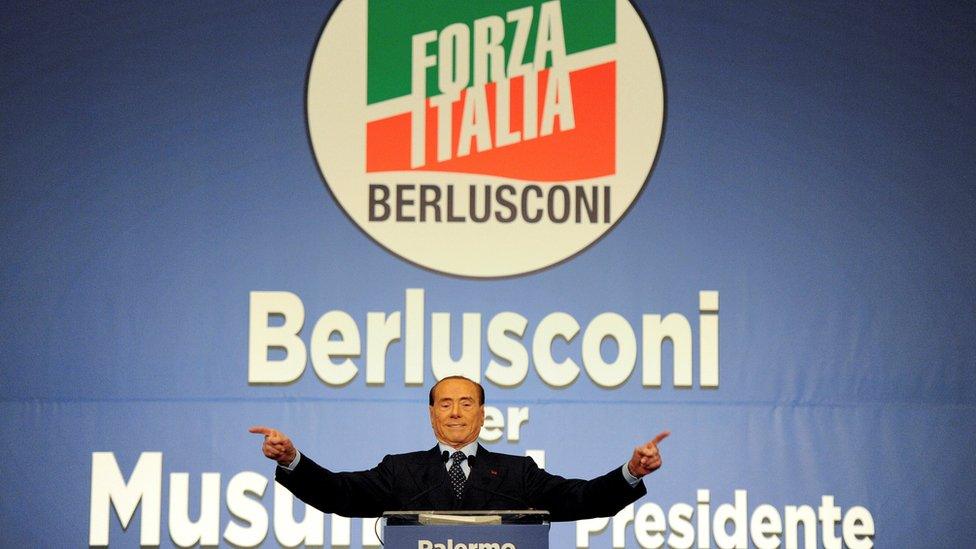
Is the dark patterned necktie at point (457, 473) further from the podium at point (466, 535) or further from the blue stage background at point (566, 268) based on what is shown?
the blue stage background at point (566, 268)

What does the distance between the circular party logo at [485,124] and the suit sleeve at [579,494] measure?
1.65 m

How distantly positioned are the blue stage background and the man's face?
144 cm

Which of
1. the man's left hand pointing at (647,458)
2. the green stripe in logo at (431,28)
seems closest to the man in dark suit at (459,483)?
the man's left hand pointing at (647,458)

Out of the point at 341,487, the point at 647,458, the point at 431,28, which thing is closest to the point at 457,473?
the point at 341,487

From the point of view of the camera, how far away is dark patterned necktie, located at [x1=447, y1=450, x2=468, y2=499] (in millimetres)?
3752

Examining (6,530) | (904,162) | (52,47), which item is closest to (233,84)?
(52,47)

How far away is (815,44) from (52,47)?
9.99 ft

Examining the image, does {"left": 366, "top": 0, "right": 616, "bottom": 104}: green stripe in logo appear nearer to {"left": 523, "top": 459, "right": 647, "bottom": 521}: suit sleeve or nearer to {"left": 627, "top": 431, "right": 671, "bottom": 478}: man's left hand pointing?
{"left": 523, "top": 459, "right": 647, "bottom": 521}: suit sleeve

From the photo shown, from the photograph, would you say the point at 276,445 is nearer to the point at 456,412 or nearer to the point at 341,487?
the point at 341,487

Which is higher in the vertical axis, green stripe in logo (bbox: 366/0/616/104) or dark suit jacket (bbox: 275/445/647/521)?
green stripe in logo (bbox: 366/0/616/104)

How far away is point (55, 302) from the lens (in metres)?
5.29

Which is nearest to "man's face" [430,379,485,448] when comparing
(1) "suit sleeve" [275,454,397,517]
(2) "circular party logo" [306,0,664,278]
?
(1) "suit sleeve" [275,454,397,517]

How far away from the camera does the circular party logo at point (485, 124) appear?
5.42 m

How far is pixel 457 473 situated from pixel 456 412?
17 centimetres
